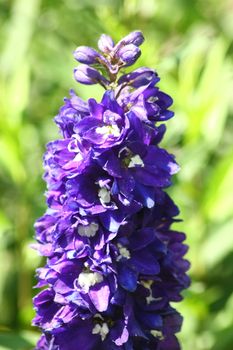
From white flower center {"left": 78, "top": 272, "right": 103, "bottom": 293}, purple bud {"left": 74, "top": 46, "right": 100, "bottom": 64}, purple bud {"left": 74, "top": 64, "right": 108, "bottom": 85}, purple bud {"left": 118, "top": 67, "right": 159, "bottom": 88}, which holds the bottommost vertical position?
white flower center {"left": 78, "top": 272, "right": 103, "bottom": 293}

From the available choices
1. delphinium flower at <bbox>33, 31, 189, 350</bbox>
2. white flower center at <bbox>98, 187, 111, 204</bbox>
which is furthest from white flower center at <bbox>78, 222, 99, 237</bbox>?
white flower center at <bbox>98, 187, 111, 204</bbox>

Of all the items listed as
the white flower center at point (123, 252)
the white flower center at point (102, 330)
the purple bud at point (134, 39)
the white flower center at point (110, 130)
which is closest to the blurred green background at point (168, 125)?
the white flower center at point (102, 330)

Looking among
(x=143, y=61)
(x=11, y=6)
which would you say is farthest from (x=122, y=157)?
(x=11, y=6)

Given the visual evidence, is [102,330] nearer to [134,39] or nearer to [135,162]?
[135,162]

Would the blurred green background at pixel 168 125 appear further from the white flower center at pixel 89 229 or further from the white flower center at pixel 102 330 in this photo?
the white flower center at pixel 89 229

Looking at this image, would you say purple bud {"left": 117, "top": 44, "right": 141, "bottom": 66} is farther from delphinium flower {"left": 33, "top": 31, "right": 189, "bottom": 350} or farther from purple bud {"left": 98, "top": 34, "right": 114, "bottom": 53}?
purple bud {"left": 98, "top": 34, "right": 114, "bottom": 53}

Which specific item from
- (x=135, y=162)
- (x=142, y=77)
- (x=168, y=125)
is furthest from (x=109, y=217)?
(x=168, y=125)
